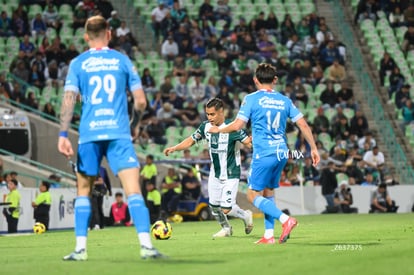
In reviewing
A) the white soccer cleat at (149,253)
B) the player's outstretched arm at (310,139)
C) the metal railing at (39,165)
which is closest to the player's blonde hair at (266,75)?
the player's outstretched arm at (310,139)

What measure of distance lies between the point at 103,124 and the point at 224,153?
7.35m

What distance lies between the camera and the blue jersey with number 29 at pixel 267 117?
46.5 feet

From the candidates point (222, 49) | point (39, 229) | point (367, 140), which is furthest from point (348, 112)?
point (39, 229)

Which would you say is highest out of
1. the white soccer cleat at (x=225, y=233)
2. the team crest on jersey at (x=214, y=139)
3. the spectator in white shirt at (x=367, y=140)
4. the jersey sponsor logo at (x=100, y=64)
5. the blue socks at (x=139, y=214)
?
the spectator in white shirt at (x=367, y=140)

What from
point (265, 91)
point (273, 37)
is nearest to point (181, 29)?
point (273, 37)

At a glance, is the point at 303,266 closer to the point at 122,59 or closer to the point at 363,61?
the point at 122,59

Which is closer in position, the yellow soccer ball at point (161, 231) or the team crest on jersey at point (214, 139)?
the yellow soccer ball at point (161, 231)

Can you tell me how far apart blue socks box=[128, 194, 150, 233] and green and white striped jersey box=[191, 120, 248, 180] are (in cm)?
720

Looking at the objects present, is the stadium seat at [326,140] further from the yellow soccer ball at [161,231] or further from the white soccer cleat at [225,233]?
the yellow soccer ball at [161,231]

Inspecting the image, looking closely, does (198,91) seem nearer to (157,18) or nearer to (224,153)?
(157,18)

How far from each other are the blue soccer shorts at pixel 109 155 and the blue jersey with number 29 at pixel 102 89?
0.09m

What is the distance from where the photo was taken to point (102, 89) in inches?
429

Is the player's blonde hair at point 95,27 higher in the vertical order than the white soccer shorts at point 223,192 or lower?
higher

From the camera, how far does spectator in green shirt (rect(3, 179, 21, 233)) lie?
24266mm
